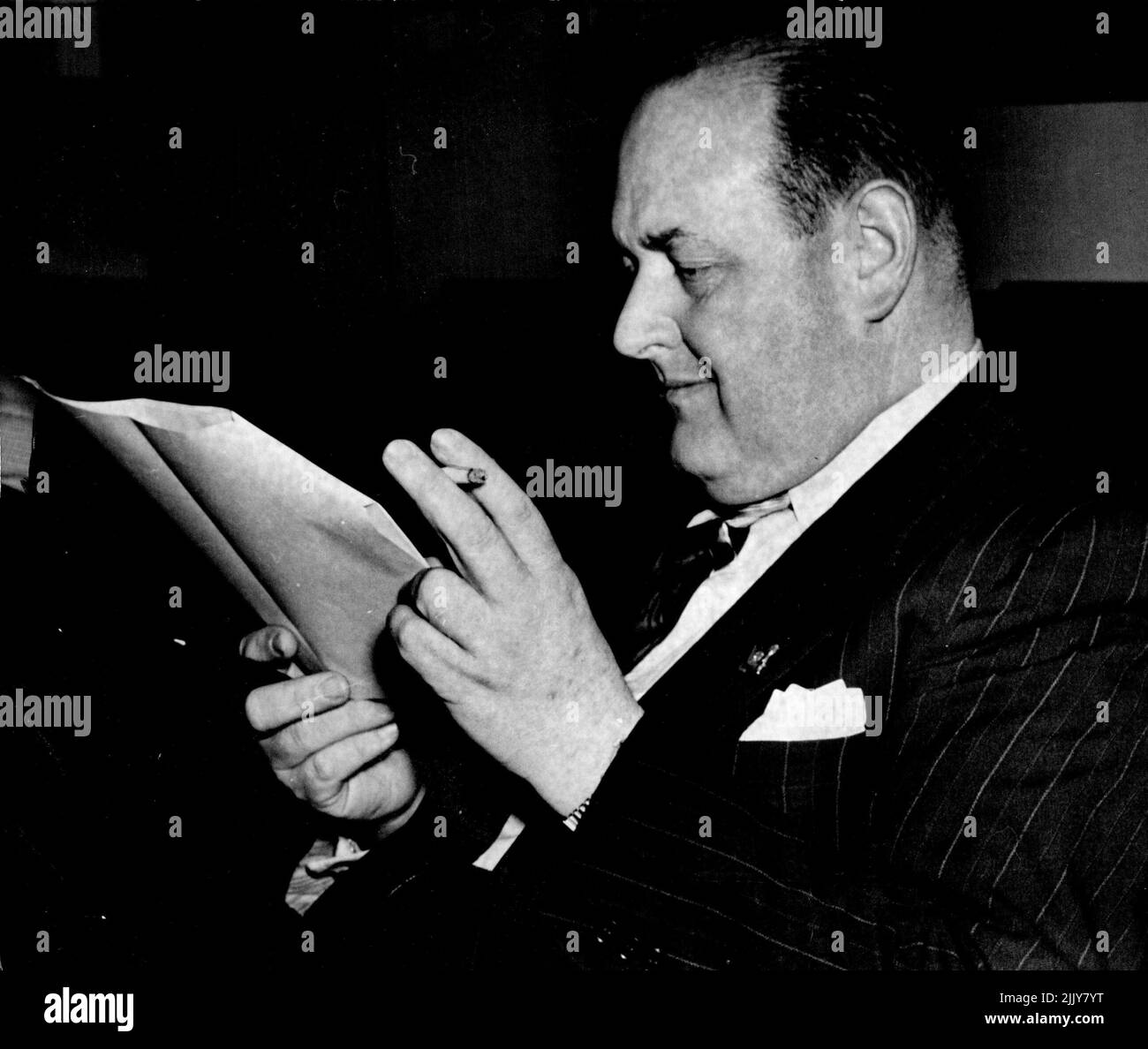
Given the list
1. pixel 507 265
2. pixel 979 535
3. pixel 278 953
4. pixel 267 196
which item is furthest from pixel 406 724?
pixel 267 196

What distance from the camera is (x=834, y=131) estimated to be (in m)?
0.99

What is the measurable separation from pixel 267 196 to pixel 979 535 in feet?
5.14

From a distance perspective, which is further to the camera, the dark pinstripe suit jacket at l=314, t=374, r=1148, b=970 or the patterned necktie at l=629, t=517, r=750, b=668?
the patterned necktie at l=629, t=517, r=750, b=668

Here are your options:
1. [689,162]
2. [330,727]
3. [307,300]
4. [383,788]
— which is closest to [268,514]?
[330,727]

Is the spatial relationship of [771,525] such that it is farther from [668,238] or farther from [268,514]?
[268,514]

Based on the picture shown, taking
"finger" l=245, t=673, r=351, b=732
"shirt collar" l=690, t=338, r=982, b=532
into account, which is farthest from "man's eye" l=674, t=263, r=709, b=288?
"finger" l=245, t=673, r=351, b=732

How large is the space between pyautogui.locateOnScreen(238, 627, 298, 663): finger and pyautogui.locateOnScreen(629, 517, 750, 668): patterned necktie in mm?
383

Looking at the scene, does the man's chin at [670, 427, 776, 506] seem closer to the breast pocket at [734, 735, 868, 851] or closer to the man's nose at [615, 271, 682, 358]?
Result: the man's nose at [615, 271, 682, 358]

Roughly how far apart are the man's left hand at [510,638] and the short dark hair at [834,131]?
1.46 feet

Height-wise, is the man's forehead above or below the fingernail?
above

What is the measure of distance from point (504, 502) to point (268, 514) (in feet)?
0.66

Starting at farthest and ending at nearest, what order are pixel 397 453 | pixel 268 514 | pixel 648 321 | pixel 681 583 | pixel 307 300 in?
pixel 307 300 < pixel 681 583 < pixel 648 321 < pixel 268 514 < pixel 397 453

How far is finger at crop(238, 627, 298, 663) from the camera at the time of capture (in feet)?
3.29

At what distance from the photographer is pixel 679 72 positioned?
3.40 feet
